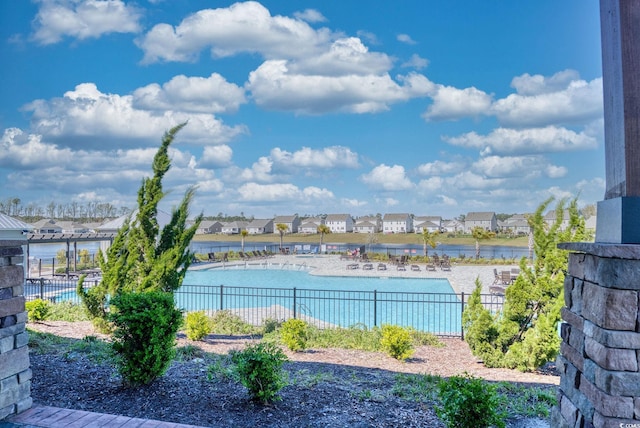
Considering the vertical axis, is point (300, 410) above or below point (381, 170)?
below

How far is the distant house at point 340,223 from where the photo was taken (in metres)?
68.4

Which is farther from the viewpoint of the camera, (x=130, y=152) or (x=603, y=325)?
(x=130, y=152)

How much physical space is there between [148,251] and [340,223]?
6086 cm

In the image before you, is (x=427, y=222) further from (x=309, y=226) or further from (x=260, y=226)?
(x=260, y=226)

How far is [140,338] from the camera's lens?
4.33m

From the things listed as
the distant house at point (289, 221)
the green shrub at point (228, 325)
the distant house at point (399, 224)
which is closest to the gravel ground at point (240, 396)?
the green shrub at point (228, 325)

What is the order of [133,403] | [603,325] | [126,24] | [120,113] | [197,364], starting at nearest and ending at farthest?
[603,325], [133,403], [197,364], [126,24], [120,113]

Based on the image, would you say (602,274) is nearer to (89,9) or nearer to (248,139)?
(89,9)

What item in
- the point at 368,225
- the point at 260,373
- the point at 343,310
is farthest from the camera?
the point at 368,225

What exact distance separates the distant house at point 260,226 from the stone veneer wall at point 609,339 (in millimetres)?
61285

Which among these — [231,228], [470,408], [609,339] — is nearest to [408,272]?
[470,408]

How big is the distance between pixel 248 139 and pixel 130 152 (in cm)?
1481

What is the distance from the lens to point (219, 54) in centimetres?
1781

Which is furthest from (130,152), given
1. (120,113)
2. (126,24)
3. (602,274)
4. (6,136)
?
(602,274)
